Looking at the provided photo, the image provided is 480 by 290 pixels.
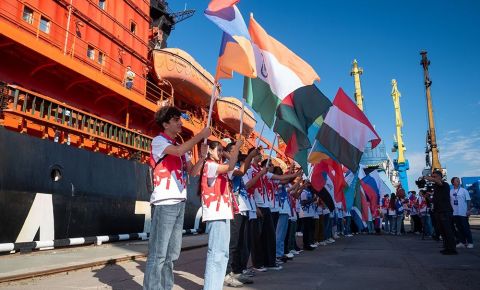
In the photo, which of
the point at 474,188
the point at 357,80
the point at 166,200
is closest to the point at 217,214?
the point at 166,200

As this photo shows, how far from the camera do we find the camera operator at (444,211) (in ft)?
25.3

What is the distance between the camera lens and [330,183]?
1072 centimetres

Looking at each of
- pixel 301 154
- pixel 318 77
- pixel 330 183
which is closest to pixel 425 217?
pixel 330 183

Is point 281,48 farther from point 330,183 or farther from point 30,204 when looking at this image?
point 330,183

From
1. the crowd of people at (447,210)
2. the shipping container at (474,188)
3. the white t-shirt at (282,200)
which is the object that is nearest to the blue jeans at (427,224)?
the crowd of people at (447,210)

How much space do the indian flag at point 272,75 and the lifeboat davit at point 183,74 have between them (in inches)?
359

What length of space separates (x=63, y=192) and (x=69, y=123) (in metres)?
1.72

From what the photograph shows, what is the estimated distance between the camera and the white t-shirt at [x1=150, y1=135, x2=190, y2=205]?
3098 mm

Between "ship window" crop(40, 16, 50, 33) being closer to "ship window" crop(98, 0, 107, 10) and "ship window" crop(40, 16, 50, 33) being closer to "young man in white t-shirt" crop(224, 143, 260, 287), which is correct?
"ship window" crop(98, 0, 107, 10)

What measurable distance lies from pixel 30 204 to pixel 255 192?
13.3 ft

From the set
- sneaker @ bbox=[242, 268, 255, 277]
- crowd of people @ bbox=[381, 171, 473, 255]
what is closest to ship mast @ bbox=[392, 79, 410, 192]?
crowd of people @ bbox=[381, 171, 473, 255]

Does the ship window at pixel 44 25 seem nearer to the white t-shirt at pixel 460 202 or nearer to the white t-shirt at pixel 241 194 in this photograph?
the white t-shirt at pixel 241 194

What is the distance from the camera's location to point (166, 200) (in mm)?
3094

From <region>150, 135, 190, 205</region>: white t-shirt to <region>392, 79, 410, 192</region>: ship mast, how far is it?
4650 cm
